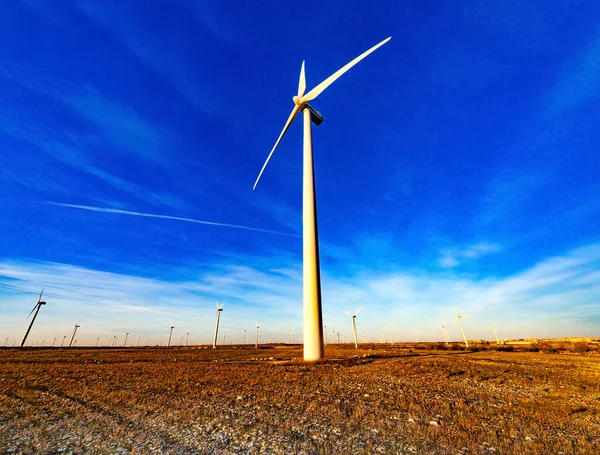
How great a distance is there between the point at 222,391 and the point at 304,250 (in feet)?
47.2

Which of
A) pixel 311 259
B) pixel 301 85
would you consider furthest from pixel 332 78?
pixel 311 259

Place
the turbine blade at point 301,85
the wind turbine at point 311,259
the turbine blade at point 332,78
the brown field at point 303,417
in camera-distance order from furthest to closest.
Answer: the turbine blade at point 301,85
the turbine blade at point 332,78
the wind turbine at point 311,259
the brown field at point 303,417

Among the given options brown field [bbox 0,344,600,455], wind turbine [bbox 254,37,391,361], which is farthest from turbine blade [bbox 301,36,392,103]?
brown field [bbox 0,344,600,455]

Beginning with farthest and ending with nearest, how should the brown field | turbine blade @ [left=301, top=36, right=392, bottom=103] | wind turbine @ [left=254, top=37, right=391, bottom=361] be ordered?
1. turbine blade @ [left=301, top=36, right=392, bottom=103]
2. wind turbine @ [left=254, top=37, right=391, bottom=361]
3. the brown field

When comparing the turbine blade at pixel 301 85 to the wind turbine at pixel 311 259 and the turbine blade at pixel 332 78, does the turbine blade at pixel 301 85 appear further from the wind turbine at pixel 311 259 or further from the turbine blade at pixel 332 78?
the wind turbine at pixel 311 259

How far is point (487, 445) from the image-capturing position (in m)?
5.92

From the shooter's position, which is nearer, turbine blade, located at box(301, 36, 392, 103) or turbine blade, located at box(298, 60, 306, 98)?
turbine blade, located at box(301, 36, 392, 103)

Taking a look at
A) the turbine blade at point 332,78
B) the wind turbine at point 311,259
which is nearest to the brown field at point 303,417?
the wind turbine at point 311,259

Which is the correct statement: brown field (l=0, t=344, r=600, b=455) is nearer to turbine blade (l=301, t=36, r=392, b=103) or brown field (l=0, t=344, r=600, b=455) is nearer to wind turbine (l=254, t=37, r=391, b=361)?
wind turbine (l=254, t=37, r=391, b=361)

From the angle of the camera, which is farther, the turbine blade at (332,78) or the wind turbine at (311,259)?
the turbine blade at (332,78)

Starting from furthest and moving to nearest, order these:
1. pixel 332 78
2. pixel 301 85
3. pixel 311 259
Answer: pixel 301 85, pixel 332 78, pixel 311 259

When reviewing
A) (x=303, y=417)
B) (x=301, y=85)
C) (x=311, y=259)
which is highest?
(x=301, y=85)

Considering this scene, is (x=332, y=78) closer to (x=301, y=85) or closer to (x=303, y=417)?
(x=301, y=85)

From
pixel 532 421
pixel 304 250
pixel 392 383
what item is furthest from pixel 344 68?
pixel 532 421
